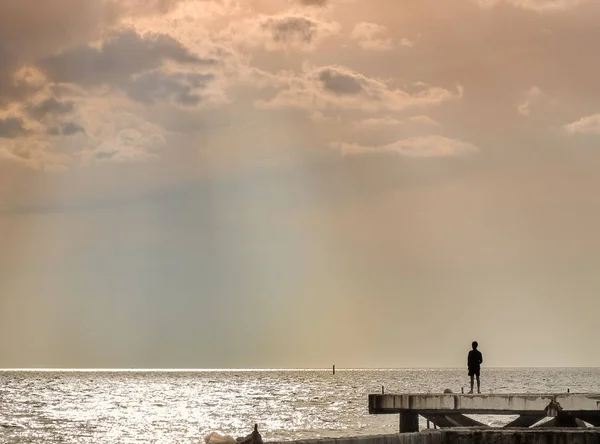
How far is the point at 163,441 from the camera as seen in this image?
189 feet

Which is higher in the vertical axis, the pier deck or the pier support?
the pier deck

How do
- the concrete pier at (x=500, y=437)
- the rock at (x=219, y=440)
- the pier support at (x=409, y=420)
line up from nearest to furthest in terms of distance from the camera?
1. the rock at (x=219, y=440)
2. the concrete pier at (x=500, y=437)
3. the pier support at (x=409, y=420)

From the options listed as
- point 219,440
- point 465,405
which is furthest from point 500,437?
point 465,405

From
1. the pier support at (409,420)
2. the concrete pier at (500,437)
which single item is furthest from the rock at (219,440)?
the pier support at (409,420)

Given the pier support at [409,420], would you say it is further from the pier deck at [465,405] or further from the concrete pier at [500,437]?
the concrete pier at [500,437]

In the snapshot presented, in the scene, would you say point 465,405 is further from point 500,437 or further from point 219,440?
point 219,440

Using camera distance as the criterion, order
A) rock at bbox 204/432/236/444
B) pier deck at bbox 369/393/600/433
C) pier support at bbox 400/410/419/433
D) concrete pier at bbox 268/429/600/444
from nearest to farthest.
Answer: rock at bbox 204/432/236/444 < concrete pier at bbox 268/429/600/444 < pier deck at bbox 369/393/600/433 < pier support at bbox 400/410/419/433

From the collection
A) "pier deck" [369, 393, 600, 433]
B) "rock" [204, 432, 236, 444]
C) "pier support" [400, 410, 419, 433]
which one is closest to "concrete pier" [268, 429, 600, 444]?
"rock" [204, 432, 236, 444]

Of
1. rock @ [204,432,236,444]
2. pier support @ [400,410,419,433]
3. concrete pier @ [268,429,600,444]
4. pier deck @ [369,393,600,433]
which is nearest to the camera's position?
rock @ [204,432,236,444]

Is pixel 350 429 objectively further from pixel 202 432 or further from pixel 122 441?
pixel 122 441

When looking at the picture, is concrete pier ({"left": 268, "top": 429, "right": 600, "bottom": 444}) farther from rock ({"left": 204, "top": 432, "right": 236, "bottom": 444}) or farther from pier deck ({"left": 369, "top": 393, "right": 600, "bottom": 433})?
pier deck ({"left": 369, "top": 393, "right": 600, "bottom": 433})

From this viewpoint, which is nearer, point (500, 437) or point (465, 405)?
point (500, 437)

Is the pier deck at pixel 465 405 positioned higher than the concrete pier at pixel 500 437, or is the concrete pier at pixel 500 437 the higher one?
the pier deck at pixel 465 405

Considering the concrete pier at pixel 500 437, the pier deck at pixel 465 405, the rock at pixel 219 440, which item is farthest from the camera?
the pier deck at pixel 465 405
